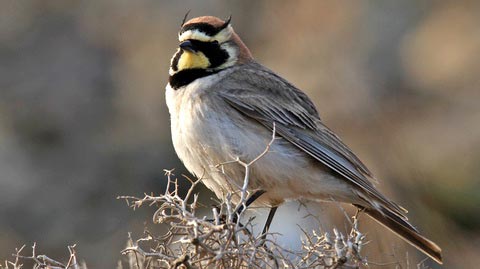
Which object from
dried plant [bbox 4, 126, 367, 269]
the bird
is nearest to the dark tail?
the bird

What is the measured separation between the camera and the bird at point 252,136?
22.0 feet

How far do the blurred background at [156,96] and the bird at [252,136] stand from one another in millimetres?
3858

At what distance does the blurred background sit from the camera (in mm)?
13711

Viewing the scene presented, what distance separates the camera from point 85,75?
58.4 ft

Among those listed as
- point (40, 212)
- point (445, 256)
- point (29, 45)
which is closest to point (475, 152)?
point (445, 256)

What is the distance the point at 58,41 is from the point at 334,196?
40.4 feet

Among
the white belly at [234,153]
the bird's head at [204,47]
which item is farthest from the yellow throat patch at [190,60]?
the white belly at [234,153]

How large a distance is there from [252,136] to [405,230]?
48.5 inches

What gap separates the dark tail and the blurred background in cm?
385

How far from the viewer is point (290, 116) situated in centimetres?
736

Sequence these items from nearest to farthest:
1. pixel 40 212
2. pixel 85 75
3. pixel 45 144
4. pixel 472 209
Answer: pixel 472 209, pixel 40 212, pixel 45 144, pixel 85 75

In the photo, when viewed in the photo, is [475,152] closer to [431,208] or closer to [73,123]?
[431,208]

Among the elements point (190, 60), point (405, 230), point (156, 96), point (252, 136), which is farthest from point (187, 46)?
point (156, 96)

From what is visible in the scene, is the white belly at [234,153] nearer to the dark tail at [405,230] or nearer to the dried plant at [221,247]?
the dark tail at [405,230]
